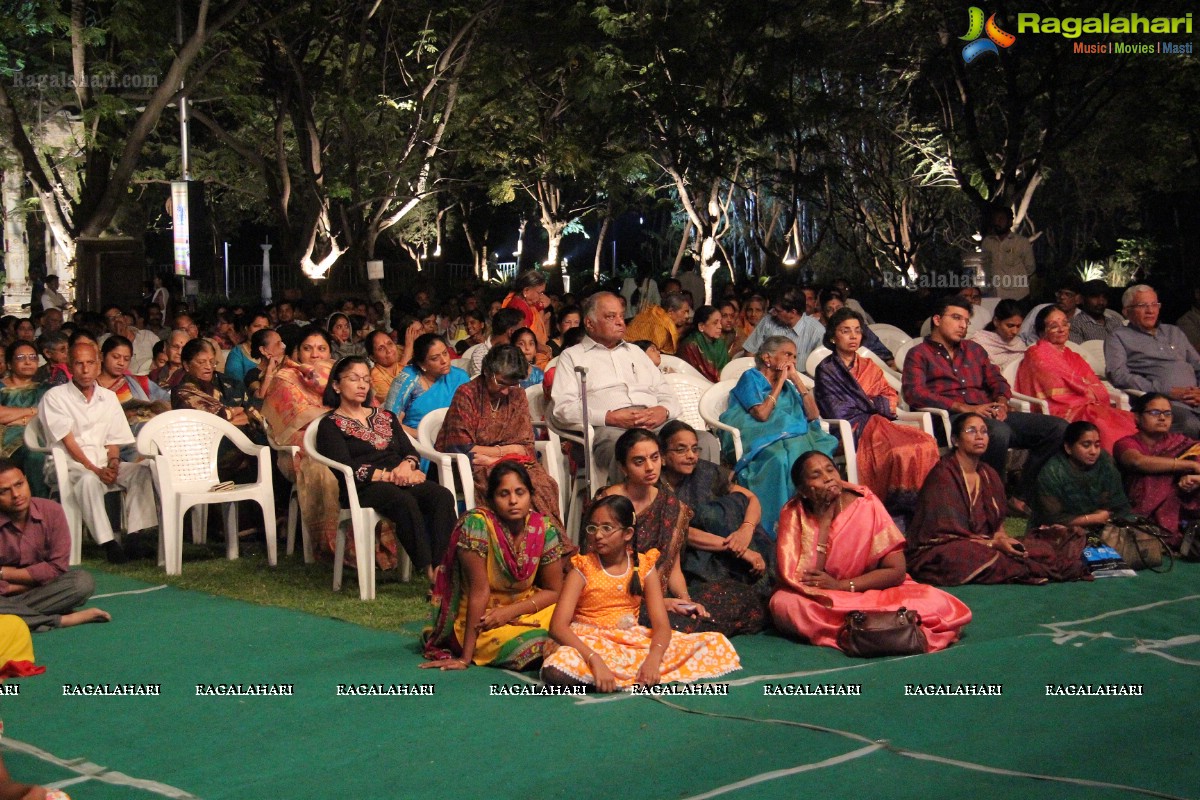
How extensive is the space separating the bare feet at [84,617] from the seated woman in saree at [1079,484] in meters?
4.56

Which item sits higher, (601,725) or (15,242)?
(15,242)

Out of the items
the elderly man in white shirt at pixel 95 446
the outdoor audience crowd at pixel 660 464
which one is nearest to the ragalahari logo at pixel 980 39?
the outdoor audience crowd at pixel 660 464

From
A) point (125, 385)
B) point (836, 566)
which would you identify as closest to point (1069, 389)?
point (836, 566)

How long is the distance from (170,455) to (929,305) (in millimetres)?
9740

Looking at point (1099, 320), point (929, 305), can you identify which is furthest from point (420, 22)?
point (1099, 320)

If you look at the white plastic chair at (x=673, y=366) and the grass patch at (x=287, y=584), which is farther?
the white plastic chair at (x=673, y=366)

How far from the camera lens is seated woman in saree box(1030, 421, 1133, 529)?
7.31 meters

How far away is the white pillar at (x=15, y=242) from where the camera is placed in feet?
86.6

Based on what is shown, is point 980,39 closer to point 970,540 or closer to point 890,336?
point 890,336

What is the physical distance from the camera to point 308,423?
7754 mm

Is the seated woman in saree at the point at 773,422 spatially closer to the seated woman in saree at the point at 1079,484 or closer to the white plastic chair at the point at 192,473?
the seated woman in saree at the point at 1079,484

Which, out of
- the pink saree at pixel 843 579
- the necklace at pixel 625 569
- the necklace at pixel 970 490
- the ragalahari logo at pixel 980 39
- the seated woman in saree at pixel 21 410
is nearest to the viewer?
the necklace at pixel 625 569

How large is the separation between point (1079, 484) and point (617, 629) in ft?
10.6

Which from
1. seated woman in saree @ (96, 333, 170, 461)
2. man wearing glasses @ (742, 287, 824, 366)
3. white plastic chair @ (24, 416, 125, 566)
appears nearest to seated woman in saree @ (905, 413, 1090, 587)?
man wearing glasses @ (742, 287, 824, 366)
